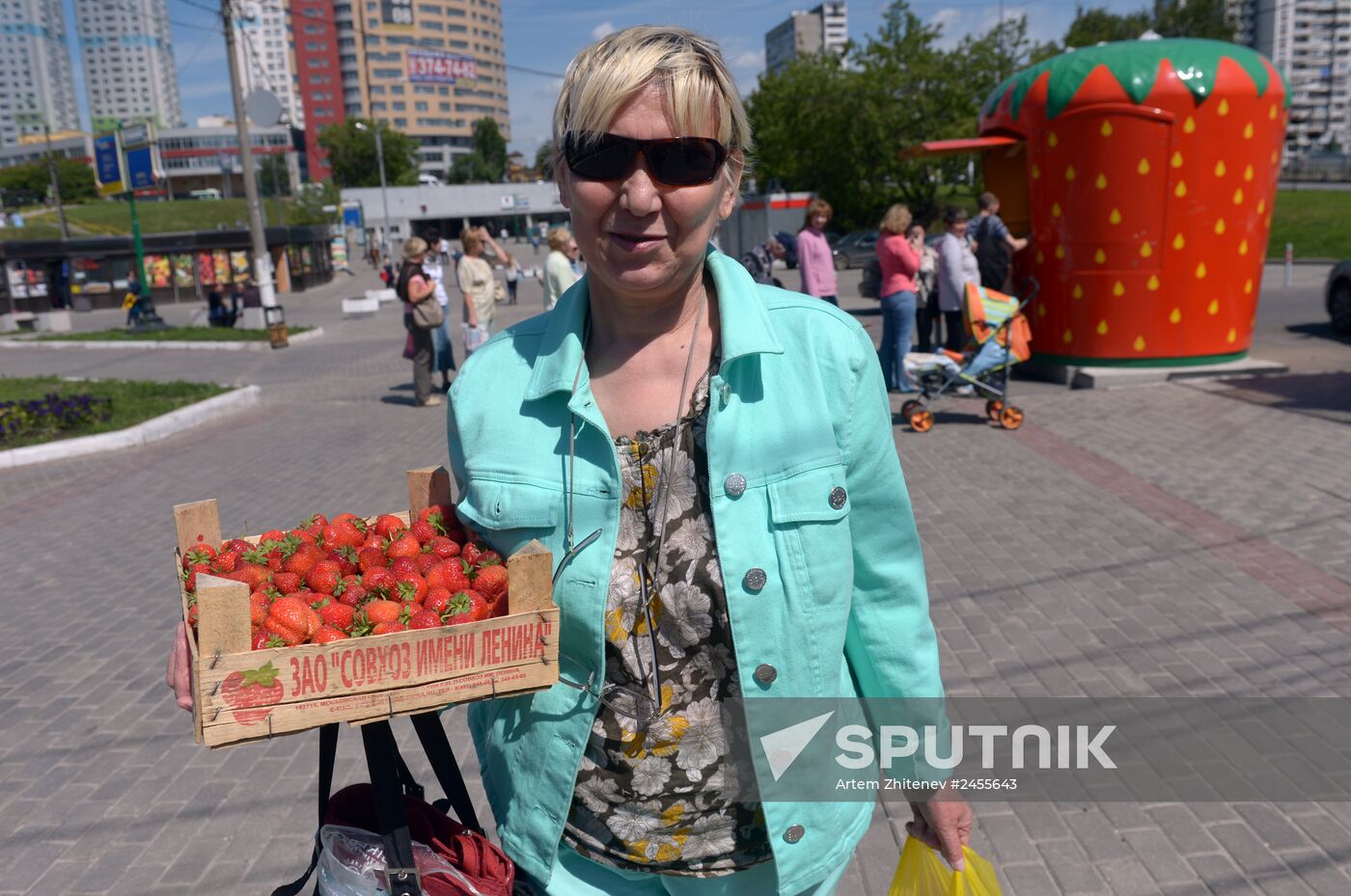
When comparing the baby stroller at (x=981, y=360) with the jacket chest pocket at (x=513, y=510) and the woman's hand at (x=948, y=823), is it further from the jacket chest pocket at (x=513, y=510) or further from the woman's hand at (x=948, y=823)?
the jacket chest pocket at (x=513, y=510)

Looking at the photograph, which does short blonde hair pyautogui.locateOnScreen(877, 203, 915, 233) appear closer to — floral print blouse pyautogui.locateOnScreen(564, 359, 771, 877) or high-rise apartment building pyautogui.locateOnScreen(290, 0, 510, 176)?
floral print blouse pyautogui.locateOnScreen(564, 359, 771, 877)

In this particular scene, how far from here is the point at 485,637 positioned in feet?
5.30

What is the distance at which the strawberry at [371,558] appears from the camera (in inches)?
74.8

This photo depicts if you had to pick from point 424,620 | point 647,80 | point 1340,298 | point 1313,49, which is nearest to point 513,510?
point 424,620

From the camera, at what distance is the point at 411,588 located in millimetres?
1749

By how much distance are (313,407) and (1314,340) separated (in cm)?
1341

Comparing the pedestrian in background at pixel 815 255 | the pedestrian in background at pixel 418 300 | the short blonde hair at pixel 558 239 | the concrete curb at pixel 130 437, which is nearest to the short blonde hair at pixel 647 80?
the short blonde hair at pixel 558 239

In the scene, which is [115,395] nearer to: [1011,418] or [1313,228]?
[1011,418]

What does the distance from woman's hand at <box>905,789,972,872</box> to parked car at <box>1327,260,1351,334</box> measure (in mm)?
15898

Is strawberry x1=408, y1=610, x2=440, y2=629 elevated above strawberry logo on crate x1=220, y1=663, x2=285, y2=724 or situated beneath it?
elevated above

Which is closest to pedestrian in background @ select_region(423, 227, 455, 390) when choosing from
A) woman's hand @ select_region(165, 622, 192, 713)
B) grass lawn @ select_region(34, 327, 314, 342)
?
grass lawn @ select_region(34, 327, 314, 342)

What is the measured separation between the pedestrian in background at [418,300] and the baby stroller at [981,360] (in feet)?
17.8

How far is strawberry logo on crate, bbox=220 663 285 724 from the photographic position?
60.6 inches

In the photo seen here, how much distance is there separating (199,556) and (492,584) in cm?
62
